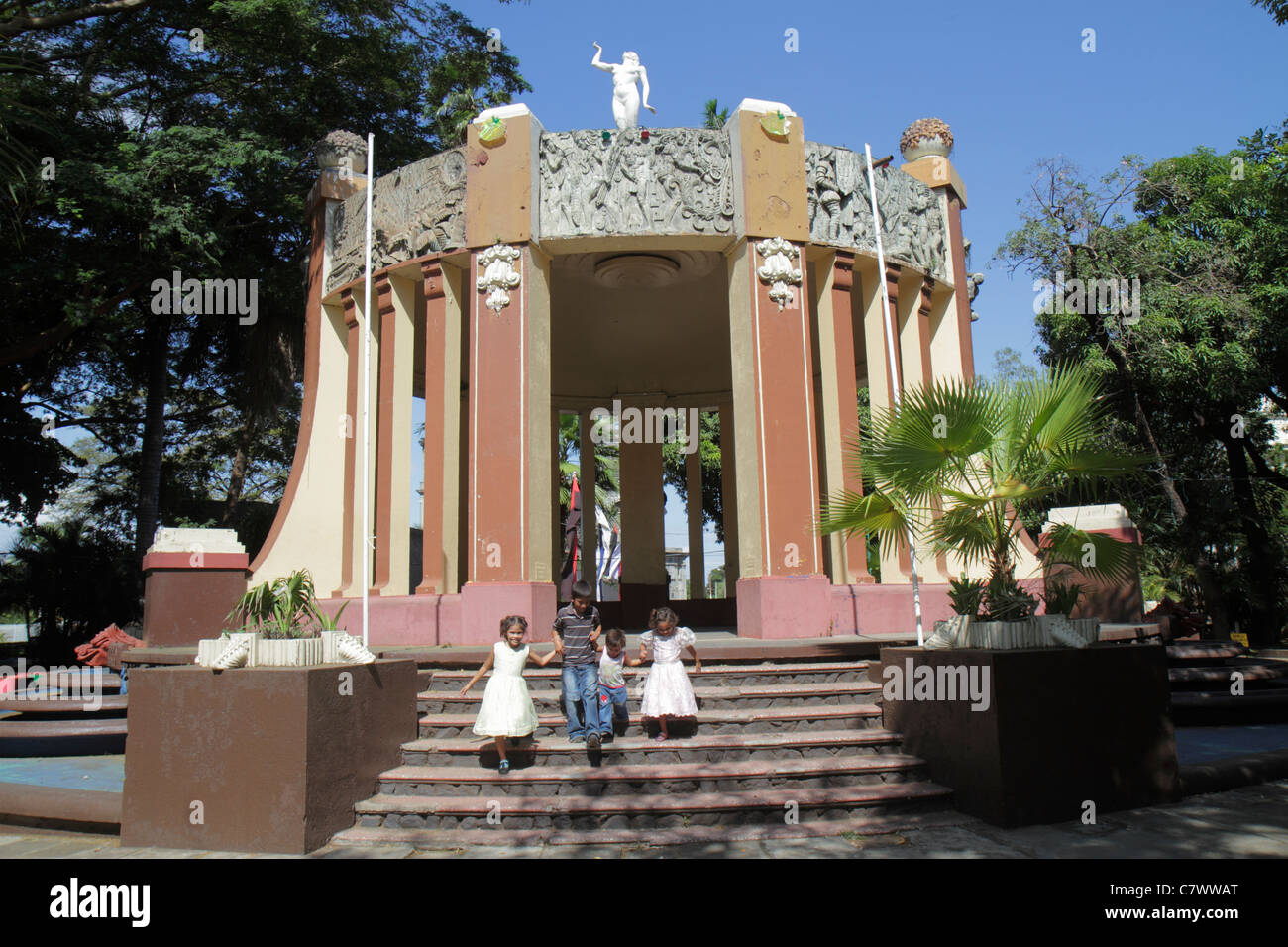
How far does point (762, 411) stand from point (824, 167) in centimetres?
341

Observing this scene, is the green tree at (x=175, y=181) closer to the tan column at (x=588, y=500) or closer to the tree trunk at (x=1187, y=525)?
the tan column at (x=588, y=500)

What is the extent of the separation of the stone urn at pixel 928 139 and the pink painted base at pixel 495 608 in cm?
868

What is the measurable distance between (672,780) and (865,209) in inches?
320

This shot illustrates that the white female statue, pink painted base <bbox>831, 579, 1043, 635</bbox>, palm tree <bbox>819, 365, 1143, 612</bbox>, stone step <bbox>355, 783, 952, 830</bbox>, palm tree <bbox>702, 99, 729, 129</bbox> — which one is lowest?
stone step <bbox>355, 783, 952, 830</bbox>

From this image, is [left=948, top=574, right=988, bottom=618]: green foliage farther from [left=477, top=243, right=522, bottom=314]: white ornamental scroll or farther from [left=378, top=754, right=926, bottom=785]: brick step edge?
[left=477, top=243, right=522, bottom=314]: white ornamental scroll

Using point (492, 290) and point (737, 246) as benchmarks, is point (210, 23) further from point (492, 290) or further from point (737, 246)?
point (737, 246)

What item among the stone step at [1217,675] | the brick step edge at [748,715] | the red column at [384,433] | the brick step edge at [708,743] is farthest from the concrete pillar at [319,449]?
the stone step at [1217,675]

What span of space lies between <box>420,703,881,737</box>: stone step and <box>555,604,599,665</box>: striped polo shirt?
1.76 ft

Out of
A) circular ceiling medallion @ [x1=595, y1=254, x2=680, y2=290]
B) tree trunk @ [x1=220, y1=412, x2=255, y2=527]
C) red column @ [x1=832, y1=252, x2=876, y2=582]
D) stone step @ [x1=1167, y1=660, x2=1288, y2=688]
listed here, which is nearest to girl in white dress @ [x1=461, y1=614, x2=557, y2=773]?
red column @ [x1=832, y1=252, x2=876, y2=582]

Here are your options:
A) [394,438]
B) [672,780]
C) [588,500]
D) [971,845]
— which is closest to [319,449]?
[394,438]

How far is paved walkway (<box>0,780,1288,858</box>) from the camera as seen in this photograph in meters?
4.93

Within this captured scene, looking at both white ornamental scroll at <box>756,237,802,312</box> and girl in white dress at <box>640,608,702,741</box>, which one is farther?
white ornamental scroll at <box>756,237,802,312</box>

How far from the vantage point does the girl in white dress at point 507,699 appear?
603 cm
